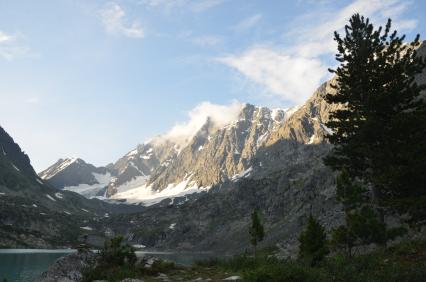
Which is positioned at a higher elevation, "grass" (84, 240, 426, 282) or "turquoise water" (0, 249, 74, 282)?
"grass" (84, 240, 426, 282)

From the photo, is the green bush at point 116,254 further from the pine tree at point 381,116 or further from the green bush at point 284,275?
the pine tree at point 381,116

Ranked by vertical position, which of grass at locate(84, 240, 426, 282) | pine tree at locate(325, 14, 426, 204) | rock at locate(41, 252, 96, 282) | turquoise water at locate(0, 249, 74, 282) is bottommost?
turquoise water at locate(0, 249, 74, 282)

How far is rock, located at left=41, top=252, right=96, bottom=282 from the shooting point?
69.4 feet

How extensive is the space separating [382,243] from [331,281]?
72.8 feet

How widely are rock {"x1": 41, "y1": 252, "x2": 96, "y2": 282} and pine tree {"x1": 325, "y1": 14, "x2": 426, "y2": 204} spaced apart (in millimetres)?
18397

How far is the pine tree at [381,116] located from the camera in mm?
27047

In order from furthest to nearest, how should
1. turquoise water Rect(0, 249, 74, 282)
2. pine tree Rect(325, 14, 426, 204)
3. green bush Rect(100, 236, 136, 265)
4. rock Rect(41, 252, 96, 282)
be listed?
turquoise water Rect(0, 249, 74, 282)
pine tree Rect(325, 14, 426, 204)
green bush Rect(100, 236, 136, 265)
rock Rect(41, 252, 96, 282)

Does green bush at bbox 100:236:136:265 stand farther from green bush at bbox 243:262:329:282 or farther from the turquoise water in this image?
the turquoise water

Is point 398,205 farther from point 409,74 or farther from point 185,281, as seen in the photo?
point 185,281

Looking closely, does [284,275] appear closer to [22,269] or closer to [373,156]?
[373,156]

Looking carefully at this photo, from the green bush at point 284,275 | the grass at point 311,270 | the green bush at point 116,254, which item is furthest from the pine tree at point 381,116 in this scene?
the green bush at point 116,254

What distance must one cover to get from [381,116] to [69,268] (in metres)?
23.0

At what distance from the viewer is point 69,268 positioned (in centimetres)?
2178

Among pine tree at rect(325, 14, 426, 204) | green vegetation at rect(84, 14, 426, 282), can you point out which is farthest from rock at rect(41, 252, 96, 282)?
pine tree at rect(325, 14, 426, 204)
